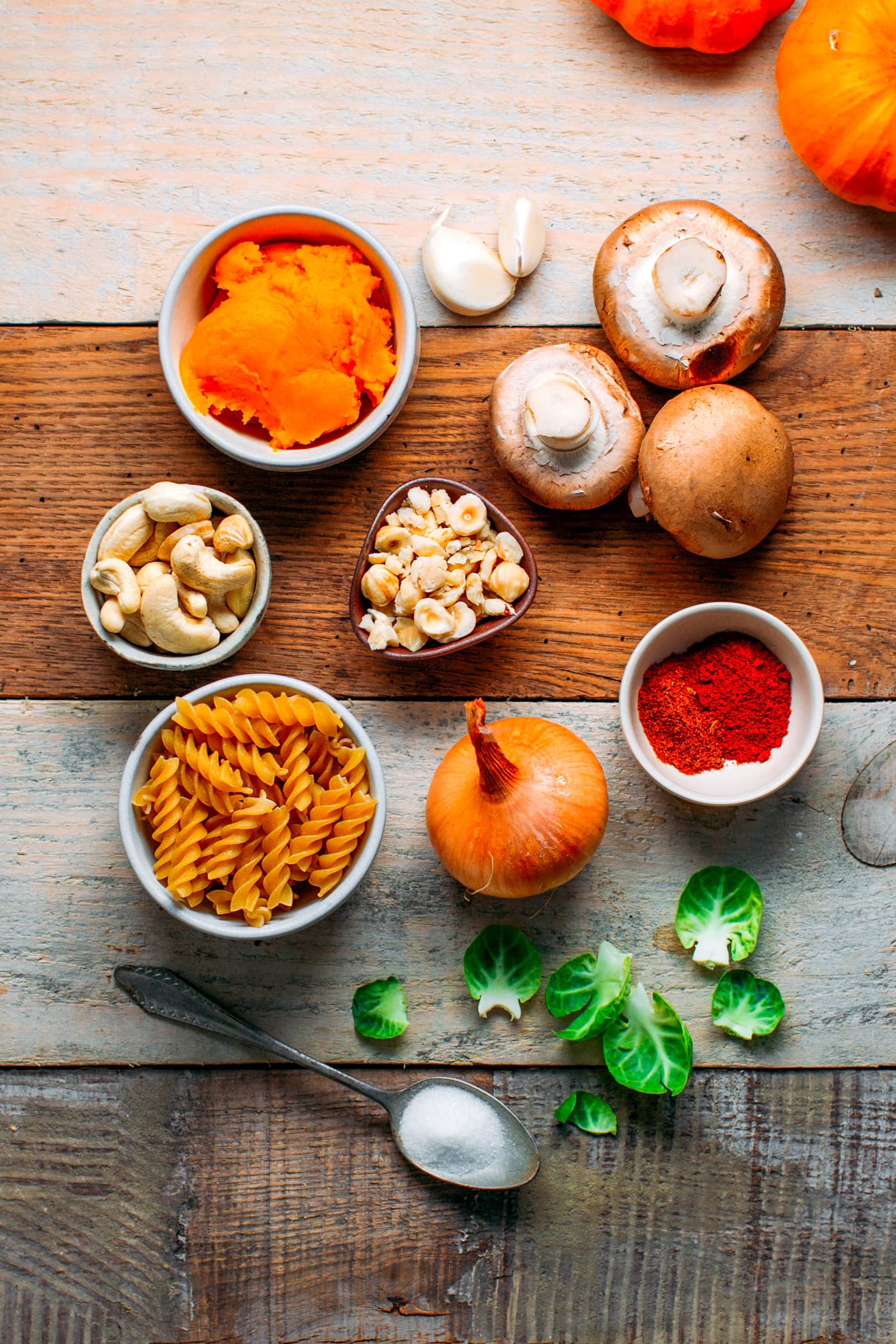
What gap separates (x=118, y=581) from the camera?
122cm

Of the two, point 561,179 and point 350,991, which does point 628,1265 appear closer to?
point 350,991

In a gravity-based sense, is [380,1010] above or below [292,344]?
below

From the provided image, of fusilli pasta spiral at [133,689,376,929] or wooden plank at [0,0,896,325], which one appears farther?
wooden plank at [0,0,896,325]

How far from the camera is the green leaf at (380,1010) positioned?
135cm

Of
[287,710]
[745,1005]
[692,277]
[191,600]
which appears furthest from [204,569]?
[745,1005]

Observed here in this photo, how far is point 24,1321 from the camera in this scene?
1.36 m

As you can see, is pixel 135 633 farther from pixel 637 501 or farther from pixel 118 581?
pixel 637 501

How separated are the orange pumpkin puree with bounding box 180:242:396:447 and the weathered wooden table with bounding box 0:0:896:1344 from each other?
0.12m

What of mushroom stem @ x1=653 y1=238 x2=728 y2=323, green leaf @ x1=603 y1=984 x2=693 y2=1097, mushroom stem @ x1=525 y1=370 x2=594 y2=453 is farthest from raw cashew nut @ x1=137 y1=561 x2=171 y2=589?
green leaf @ x1=603 y1=984 x2=693 y2=1097

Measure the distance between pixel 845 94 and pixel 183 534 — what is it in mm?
1064

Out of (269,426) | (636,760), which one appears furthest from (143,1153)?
(269,426)

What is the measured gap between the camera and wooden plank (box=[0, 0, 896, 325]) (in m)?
1.39

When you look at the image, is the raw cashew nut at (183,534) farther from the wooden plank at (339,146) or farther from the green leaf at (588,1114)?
the green leaf at (588,1114)

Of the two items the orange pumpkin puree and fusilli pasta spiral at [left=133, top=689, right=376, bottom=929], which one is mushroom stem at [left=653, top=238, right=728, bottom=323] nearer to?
the orange pumpkin puree
